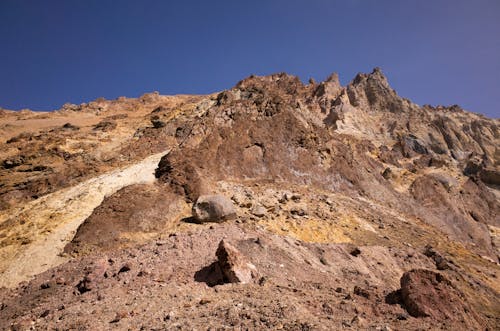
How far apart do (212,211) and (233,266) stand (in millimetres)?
4302

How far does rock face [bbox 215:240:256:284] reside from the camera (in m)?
9.15

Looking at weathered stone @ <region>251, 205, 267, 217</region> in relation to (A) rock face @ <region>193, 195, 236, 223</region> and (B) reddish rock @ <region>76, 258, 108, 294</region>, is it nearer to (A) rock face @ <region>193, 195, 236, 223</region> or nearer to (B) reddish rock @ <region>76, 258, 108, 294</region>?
(A) rock face @ <region>193, 195, 236, 223</region>

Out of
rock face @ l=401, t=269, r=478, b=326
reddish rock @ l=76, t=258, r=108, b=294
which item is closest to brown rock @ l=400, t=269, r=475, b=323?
rock face @ l=401, t=269, r=478, b=326

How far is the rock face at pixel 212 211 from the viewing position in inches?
524

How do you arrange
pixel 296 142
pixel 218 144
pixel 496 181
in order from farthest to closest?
pixel 496 181 → pixel 296 142 → pixel 218 144

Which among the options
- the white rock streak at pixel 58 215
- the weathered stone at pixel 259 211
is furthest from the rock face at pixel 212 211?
the white rock streak at pixel 58 215

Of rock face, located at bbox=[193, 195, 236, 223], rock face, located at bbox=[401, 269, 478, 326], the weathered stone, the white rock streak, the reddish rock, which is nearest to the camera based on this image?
rock face, located at bbox=[401, 269, 478, 326]

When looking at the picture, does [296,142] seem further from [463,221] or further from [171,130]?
[463,221]

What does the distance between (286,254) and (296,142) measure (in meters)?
12.9

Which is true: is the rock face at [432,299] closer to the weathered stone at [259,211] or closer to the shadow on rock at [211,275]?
the shadow on rock at [211,275]

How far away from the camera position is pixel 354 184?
24.0 meters

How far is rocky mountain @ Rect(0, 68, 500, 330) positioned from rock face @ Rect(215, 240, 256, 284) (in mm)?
56

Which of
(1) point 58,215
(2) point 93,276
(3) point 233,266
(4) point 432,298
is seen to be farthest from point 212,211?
(4) point 432,298

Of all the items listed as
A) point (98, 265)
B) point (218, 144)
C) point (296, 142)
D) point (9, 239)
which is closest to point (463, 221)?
point (296, 142)
